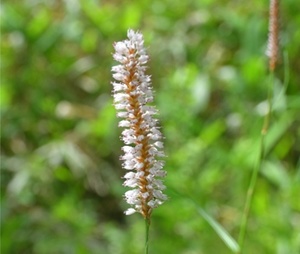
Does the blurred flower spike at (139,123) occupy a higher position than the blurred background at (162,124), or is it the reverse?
the blurred background at (162,124)

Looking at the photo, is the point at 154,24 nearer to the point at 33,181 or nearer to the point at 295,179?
the point at 33,181

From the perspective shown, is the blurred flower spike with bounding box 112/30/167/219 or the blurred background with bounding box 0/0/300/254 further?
the blurred background with bounding box 0/0/300/254

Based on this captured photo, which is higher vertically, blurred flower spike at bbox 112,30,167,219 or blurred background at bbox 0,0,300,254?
blurred background at bbox 0,0,300,254

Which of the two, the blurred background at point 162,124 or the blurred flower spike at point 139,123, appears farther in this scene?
the blurred background at point 162,124

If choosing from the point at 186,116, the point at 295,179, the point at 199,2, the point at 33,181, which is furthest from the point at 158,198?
the point at 199,2

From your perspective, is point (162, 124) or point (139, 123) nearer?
point (139, 123)
